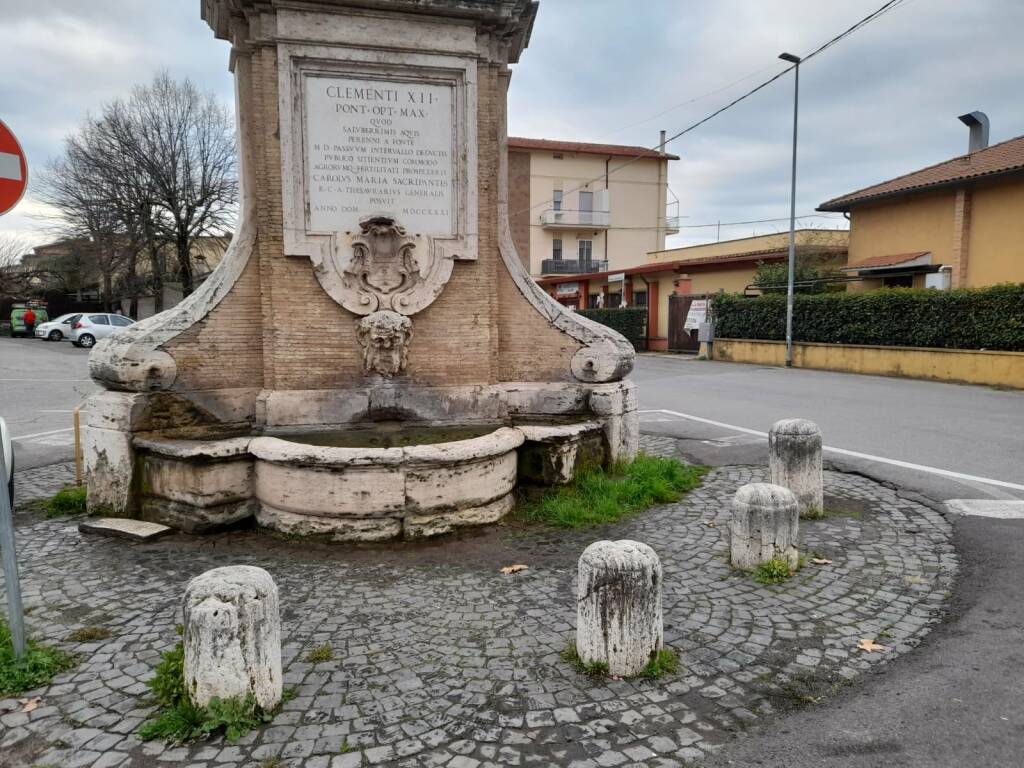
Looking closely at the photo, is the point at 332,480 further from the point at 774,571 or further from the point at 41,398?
the point at 41,398

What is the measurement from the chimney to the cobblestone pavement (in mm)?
24370

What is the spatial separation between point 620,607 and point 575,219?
47.1 meters

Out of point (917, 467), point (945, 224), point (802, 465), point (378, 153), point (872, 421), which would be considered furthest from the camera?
point (945, 224)

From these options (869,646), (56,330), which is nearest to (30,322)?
(56,330)

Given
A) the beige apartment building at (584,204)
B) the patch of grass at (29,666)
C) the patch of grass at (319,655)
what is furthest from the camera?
the beige apartment building at (584,204)

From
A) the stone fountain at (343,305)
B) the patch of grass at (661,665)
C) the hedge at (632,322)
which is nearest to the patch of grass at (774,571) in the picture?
the patch of grass at (661,665)

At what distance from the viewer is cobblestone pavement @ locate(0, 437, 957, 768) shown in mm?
2730

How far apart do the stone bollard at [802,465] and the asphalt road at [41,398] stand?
800 cm

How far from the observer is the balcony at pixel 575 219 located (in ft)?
156

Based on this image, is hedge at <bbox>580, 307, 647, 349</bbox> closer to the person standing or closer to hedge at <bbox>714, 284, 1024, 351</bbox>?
hedge at <bbox>714, 284, 1024, 351</bbox>

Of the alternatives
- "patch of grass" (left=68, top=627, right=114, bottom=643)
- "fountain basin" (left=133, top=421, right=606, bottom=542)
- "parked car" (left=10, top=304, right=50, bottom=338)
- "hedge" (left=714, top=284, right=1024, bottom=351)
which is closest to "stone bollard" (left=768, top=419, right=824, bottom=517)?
"fountain basin" (left=133, top=421, right=606, bottom=542)

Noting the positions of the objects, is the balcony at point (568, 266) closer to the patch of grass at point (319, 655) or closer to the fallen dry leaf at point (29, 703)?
the patch of grass at point (319, 655)

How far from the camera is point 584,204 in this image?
49.0m

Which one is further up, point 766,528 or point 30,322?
point 30,322
